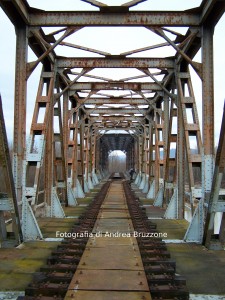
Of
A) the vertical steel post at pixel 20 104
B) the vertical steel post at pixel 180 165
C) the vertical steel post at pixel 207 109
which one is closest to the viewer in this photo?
the vertical steel post at pixel 207 109

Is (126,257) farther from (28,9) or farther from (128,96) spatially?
(128,96)

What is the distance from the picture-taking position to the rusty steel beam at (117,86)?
47.3 feet

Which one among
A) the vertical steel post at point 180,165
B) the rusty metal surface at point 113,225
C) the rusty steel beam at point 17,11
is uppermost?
the rusty steel beam at point 17,11

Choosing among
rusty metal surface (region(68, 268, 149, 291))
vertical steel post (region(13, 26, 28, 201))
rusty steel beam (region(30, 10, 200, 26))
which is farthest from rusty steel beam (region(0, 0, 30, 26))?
rusty metal surface (region(68, 268, 149, 291))

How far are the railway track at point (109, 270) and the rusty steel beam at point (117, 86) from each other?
7.48m

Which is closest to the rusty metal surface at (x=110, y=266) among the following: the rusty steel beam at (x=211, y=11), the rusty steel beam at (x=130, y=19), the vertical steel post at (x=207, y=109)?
the vertical steel post at (x=207, y=109)

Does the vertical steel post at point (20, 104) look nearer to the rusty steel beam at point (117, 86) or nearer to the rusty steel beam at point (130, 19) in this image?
the rusty steel beam at point (130, 19)

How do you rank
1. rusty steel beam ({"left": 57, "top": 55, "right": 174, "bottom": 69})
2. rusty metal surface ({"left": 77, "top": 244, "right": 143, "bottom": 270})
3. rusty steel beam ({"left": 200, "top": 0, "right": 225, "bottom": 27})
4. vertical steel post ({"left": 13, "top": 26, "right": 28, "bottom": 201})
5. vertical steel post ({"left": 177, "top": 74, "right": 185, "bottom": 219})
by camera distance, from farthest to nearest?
rusty steel beam ({"left": 57, "top": 55, "right": 174, "bottom": 69})
vertical steel post ({"left": 177, "top": 74, "right": 185, "bottom": 219})
vertical steel post ({"left": 13, "top": 26, "right": 28, "bottom": 201})
rusty steel beam ({"left": 200, "top": 0, "right": 225, "bottom": 27})
rusty metal surface ({"left": 77, "top": 244, "right": 143, "bottom": 270})

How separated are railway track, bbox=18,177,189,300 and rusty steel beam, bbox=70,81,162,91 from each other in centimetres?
748

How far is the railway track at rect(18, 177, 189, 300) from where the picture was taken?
4.35 meters

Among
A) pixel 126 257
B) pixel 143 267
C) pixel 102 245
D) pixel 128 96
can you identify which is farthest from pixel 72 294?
pixel 128 96

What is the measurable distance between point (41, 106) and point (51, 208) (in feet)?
11.7

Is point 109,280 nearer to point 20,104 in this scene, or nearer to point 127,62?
point 20,104

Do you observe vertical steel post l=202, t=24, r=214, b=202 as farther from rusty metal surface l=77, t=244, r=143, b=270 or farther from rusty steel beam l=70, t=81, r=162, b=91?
rusty steel beam l=70, t=81, r=162, b=91
